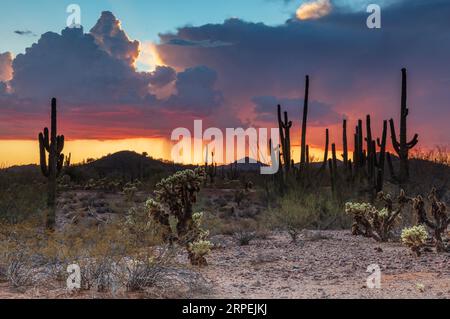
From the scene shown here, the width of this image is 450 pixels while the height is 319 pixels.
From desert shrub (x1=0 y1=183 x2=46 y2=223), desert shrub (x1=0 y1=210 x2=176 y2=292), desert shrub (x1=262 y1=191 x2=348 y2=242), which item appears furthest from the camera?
desert shrub (x1=0 y1=183 x2=46 y2=223)

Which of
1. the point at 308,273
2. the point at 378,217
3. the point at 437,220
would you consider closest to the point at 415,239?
the point at 437,220

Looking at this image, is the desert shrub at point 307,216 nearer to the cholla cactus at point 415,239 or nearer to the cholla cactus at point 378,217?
the cholla cactus at point 378,217

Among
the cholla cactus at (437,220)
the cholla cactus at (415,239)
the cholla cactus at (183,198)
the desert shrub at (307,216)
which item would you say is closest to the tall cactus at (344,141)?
the desert shrub at (307,216)

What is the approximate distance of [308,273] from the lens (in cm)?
1028

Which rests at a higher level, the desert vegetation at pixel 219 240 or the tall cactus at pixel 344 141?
the tall cactus at pixel 344 141

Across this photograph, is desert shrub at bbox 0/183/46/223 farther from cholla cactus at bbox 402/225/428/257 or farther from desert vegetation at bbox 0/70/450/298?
cholla cactus at bbox 402/225/428/257

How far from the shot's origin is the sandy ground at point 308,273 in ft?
27.3

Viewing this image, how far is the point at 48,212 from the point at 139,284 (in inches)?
378

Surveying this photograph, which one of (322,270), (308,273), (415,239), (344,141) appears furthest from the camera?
(344,141)

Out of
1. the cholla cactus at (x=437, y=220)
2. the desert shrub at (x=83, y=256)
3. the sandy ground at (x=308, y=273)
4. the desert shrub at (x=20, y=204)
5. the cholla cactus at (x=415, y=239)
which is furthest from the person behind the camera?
the desert shrub at (x=20, y=204)

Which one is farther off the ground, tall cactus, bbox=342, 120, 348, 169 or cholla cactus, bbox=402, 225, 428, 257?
tall cactus, bbox=342, 120, 348, 169

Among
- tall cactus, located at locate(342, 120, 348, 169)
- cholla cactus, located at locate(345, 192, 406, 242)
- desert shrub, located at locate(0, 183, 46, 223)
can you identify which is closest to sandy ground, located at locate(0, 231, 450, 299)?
cholla cactus, located at locate(345, 192, 406, 242)

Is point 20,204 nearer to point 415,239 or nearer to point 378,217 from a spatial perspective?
point 378,217

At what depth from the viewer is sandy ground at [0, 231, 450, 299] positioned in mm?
8336
